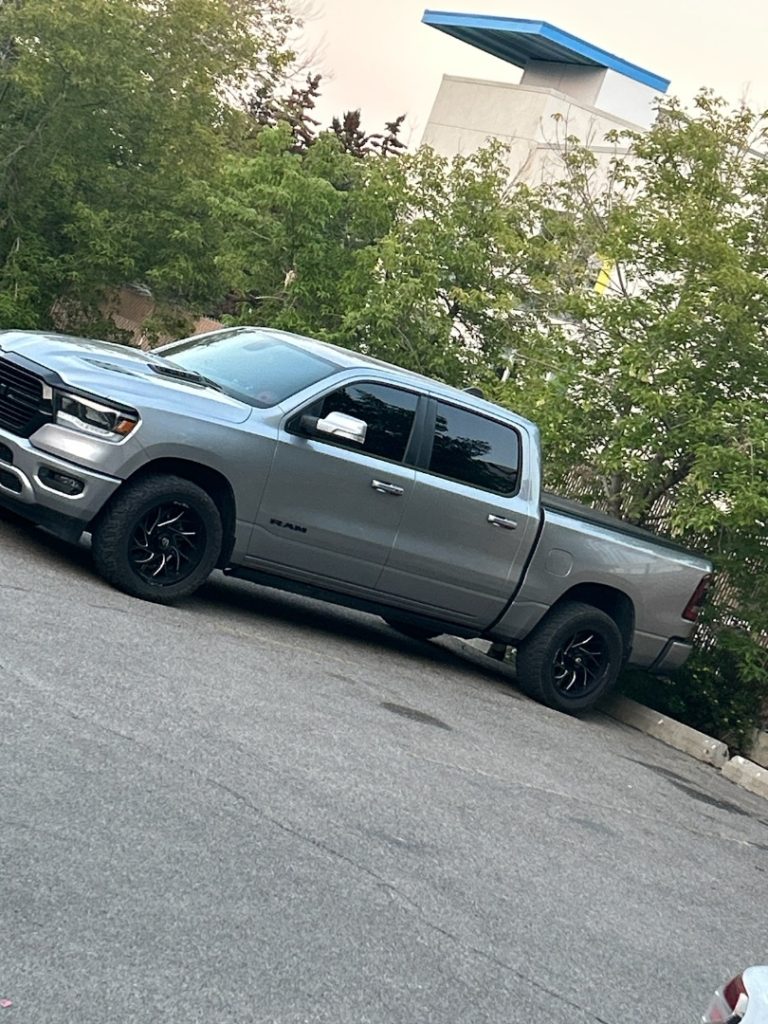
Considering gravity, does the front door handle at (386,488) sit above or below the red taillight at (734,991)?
above

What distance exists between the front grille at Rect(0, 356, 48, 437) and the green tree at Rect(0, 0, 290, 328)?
15.1 metres

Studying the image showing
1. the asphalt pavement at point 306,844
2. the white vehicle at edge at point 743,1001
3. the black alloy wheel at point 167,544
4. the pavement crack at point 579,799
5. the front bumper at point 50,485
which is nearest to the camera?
the white vehicle at edge at point 743,1001

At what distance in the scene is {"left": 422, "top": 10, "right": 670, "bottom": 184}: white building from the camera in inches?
A: 1695

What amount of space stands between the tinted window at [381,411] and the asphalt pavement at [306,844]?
4.64 ft

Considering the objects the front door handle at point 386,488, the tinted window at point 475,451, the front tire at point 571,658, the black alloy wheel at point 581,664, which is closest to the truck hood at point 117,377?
the front door handle at point 386,488

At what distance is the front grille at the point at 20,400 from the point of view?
9477mm

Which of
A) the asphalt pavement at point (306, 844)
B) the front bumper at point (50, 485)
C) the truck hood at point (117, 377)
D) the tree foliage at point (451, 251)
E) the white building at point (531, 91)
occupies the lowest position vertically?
the asphalt pavement at point (306, 844)

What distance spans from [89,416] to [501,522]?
3.32 metres

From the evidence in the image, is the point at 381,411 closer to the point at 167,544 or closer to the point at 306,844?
the point at 167,544

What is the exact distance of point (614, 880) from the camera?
734cm

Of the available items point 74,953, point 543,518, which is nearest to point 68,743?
point 74,953

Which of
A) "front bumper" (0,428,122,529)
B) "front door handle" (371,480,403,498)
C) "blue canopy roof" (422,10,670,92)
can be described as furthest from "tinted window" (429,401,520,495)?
"blue canopy roof" (422,10,670,92)

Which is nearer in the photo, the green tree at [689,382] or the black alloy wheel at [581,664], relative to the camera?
the black alloy wheel at [581,664]

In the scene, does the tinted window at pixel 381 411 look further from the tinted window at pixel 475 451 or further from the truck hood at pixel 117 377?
the truck hood at pixel 117 377
